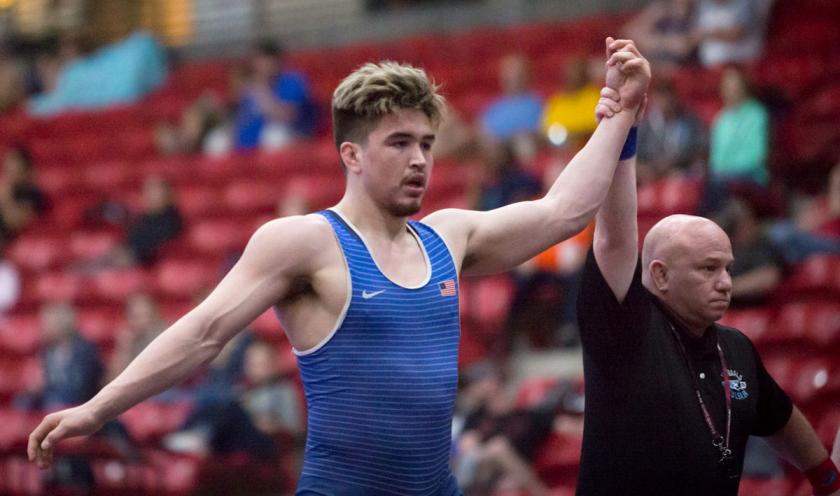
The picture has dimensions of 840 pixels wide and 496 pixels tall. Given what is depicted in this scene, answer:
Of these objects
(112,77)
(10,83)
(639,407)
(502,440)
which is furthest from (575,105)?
(10,83)

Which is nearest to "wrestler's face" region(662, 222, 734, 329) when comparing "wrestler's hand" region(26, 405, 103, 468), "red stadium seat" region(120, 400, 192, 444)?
"wrestler's hand" region(26, 405, 103, 468)

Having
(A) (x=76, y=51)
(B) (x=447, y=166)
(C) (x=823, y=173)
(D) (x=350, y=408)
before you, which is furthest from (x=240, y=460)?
(A) (x=76, y=51)

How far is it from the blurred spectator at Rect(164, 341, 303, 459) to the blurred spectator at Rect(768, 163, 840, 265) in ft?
10.2

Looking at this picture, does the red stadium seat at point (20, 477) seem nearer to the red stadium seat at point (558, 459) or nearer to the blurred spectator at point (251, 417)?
the blurred spectator at point (251, 417)

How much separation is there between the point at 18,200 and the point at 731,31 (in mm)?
7335

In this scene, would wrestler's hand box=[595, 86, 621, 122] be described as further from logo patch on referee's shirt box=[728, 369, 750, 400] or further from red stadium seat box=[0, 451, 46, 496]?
red stadium seat box=[0, 451, 46, 496]

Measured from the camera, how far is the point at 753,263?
25.1 ft

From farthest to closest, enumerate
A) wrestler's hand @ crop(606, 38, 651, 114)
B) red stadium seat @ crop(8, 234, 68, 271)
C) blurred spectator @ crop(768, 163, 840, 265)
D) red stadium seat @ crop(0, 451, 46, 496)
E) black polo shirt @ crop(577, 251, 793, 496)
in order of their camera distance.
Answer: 1. red stadium seat @ crop(8, 234, 68, 271)
2. red stadium seat @ crop(0, 451, 46, 496)
3. blurred spectator @ crop(768, 163, 840, 265)
4. black polo shirt @ crop(577, 251, 793, 496)
5. wrestler's hand @ crop(606, 38, 651, 114)

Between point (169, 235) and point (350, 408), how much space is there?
8374 mm

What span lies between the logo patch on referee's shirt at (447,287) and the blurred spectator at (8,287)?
9.30 meters

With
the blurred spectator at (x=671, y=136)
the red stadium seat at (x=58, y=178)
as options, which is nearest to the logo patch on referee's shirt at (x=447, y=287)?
the blurred spectator at (x=671, y=136)

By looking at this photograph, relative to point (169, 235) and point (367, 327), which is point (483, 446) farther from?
point (169, 235)

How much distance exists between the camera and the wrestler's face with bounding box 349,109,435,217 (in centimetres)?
391

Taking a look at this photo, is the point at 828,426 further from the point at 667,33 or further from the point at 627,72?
the point at 667,33
